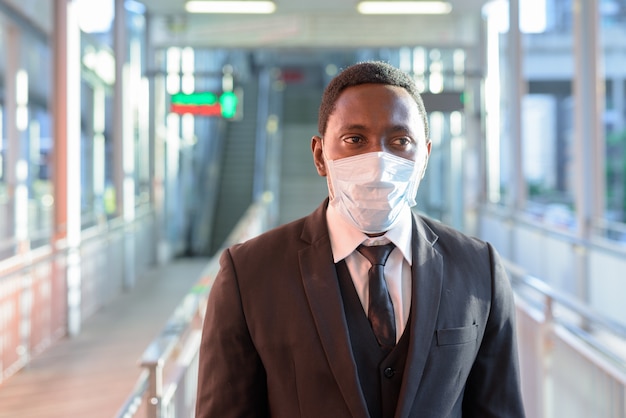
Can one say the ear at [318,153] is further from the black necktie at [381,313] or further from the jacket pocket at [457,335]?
the jacket pocket at [457,335]

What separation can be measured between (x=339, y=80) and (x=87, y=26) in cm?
1025

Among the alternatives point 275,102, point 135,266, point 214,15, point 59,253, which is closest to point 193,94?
point 214,15

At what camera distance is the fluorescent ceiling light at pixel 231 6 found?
10842 mm

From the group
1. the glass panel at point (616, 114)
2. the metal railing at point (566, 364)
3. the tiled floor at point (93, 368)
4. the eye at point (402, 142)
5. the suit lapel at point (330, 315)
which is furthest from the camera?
the glass panel at point (616, 114)

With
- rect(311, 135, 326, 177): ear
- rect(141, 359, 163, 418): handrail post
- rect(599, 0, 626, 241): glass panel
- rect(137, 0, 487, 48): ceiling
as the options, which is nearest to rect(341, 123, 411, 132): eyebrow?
rect(311, 135, 326, 177): ear

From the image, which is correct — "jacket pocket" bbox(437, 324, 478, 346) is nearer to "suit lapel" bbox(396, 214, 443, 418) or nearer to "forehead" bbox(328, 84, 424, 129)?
"suit lapel" bbox(396, 214, 443, 418)

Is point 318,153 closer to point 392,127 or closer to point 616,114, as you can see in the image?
point 392,127

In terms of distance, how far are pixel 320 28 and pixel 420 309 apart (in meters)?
10.9

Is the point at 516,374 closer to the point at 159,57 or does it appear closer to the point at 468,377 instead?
the point at 468,377

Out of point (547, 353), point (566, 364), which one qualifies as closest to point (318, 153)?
point (566, 364)

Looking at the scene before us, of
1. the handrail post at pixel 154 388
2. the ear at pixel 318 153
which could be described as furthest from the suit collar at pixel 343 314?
the handrail post at pixel 154 388

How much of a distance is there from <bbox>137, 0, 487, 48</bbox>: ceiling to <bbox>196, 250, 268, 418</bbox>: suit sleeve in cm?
1036

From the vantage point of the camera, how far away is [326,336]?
4.29 feet

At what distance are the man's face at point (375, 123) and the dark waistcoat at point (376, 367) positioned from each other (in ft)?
1.06
